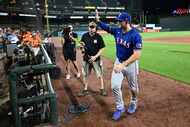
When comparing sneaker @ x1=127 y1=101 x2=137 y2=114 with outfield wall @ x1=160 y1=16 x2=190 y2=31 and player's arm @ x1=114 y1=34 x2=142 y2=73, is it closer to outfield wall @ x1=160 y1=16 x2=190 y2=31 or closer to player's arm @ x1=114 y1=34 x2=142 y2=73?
player's arm @ x1=114 y1=34 x2=142 y2=73

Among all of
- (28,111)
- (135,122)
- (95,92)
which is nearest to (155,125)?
(135,122)

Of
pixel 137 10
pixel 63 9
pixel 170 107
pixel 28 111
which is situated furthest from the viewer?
pixel 137 10

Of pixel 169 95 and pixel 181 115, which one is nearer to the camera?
pixel 181 115

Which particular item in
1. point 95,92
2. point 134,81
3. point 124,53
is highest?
point 124,53

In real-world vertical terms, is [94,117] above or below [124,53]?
below

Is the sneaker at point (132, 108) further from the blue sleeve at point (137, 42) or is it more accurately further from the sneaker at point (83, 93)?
the sneaker at point (83, 93)

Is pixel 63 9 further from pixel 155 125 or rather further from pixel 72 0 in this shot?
pixel 155 125

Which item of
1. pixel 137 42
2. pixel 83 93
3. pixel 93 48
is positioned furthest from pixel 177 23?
pixel 137 42

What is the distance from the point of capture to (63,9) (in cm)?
6244

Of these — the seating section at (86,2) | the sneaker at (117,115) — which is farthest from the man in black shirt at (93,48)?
the seating section at (86,2)

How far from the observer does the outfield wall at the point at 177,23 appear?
203 ft

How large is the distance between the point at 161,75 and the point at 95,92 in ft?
11.1

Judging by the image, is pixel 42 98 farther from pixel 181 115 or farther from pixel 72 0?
pixel 72 0

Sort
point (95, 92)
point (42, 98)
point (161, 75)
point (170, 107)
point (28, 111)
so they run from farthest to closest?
point (161, 75) < point (95, 92) < point (170, 107) < point (28, 111) < point (42, 98)
